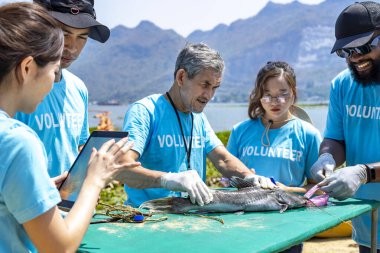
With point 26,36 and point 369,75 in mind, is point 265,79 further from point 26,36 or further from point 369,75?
point 26,36

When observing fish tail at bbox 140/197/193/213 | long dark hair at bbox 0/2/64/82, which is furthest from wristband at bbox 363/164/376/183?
long dark hair at bbox 0/2/64/82

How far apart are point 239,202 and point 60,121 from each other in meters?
1.20

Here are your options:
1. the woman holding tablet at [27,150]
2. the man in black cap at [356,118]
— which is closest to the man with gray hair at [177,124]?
the man in black cap at [356,118]

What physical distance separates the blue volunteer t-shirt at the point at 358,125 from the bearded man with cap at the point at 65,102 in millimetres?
1761

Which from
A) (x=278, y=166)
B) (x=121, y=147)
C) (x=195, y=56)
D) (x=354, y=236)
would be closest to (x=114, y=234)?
(x=121, y=147)

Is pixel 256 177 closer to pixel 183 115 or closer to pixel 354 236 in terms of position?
pixel 183 115

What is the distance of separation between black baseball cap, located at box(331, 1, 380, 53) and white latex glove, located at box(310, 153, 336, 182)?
0.76m

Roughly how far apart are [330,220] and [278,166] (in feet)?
3.59

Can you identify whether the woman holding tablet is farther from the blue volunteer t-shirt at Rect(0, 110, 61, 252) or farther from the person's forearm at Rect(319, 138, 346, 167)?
the person's forearm at Rect(319, 138, 346, 167)

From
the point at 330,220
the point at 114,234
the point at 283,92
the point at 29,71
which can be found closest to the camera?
the point at 29,71

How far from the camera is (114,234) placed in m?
2.36

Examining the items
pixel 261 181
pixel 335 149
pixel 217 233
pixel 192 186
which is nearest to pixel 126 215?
pixel 192 186

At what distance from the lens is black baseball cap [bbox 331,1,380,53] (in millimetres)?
3324

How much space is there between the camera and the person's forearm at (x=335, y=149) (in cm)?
375
